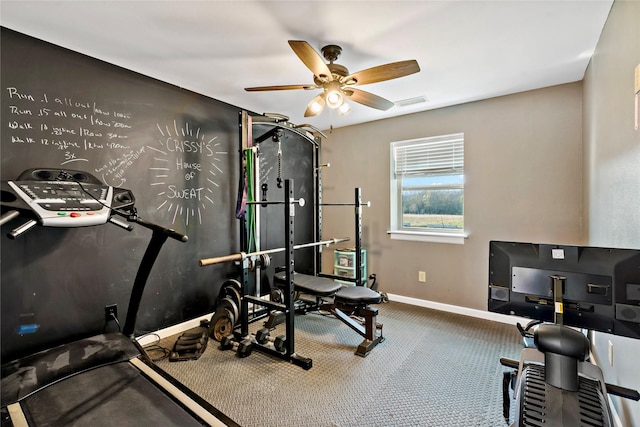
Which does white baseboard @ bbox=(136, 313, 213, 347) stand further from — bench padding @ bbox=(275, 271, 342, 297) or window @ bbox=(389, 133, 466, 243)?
window @ bbox=(389, 133, 466, 243)

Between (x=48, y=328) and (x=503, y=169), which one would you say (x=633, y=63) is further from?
(x=48, y=328)

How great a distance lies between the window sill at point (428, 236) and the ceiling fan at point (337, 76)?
177cm

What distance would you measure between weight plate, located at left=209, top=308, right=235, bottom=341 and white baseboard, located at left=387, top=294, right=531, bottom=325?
7.09 feet

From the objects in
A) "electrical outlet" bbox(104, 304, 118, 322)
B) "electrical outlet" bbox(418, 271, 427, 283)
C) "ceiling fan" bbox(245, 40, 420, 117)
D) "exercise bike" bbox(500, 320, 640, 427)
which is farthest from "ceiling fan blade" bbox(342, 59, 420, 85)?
Result: "electrical outlet" bbox(104, 304, 118, 322)

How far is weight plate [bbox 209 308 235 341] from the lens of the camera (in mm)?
2771

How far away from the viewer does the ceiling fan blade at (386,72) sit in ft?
6.30

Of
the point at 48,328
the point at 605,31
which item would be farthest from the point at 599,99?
the point at 48,328

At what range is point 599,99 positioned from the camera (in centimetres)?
216

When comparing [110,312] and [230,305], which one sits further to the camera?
[230,305]

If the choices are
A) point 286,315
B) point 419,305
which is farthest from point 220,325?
point 419,305

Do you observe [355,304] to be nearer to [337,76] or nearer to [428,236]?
[428,236]

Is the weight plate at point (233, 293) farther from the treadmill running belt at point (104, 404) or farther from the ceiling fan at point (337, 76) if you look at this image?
the ceiling fan at point (337, 76)

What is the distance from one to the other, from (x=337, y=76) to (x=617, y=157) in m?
1.82

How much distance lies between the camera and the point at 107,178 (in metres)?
2.50
